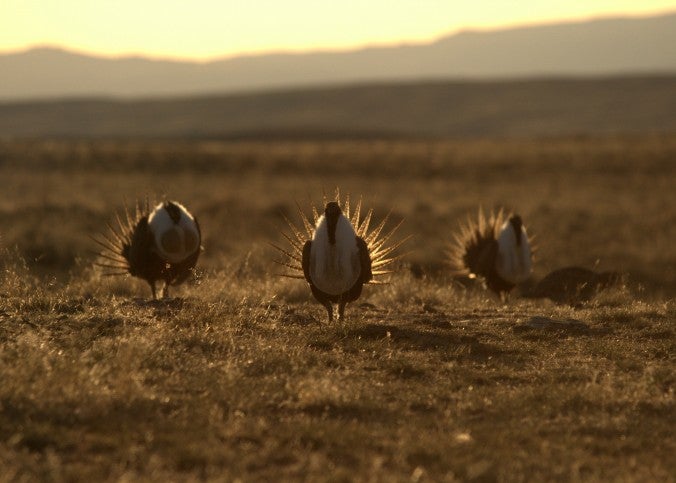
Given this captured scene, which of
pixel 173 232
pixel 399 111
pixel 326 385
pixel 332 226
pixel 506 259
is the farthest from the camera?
pixel 399 111

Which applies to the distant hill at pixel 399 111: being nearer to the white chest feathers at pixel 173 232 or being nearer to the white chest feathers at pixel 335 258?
the white chest feathers at pixel 173 232

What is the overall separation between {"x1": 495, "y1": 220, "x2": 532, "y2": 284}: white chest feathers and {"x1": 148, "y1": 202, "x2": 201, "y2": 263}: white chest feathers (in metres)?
3.04

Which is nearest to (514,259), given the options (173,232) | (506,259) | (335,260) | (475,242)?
(506,259)

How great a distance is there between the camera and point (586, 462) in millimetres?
4367

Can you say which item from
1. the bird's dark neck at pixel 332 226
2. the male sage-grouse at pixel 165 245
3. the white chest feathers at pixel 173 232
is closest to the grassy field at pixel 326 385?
the male sage-grouse at pixel 165 245

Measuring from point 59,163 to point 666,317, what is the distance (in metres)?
30.2

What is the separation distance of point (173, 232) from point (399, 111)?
10037cm

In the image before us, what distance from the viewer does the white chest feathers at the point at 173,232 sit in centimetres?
803

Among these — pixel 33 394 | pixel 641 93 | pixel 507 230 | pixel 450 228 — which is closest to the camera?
pixel 33 394

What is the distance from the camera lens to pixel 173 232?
26.3ft

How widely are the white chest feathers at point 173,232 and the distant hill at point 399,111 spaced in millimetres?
83627

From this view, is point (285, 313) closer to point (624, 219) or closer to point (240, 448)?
point (240, 448)

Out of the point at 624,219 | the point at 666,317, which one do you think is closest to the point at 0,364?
the point at 666,317

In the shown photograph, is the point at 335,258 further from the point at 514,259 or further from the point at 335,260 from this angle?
the point at 514,259
